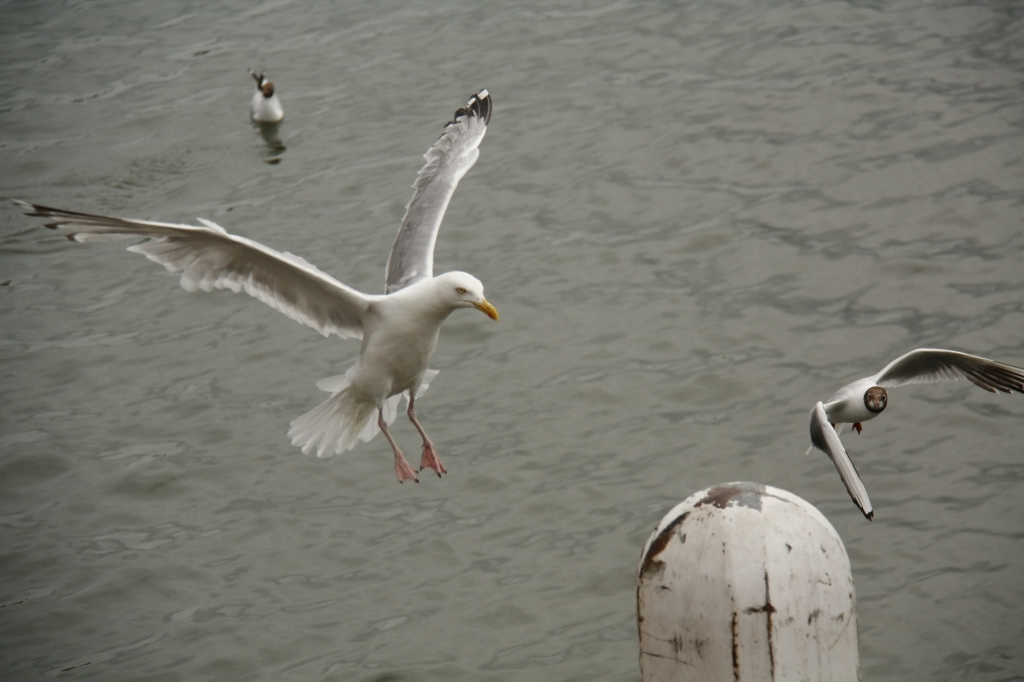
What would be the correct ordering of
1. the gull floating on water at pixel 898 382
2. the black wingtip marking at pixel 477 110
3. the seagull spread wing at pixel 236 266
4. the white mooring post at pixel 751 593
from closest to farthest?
1. the white mooring post at pixel 751 593
2. the gull floating on water at pixel 898 382
3. the seagull spread wing at pixel 236 266
4. the black wingtip marking at pixel 477 110

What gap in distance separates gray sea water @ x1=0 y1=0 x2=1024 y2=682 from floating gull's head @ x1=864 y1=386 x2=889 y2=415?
1.88 meters

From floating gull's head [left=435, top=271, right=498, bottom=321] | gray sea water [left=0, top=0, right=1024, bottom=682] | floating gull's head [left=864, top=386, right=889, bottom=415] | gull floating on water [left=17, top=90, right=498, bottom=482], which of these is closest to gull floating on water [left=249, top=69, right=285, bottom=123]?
gray sea water [left=0, top=0, right=1024, bottom=682]

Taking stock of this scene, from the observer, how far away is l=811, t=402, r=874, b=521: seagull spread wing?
15.8 ft

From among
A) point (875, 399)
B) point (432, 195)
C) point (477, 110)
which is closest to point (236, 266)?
point (432, 195)

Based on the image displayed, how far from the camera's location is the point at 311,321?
6.82 metres

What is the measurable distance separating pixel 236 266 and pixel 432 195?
1654 millimetres

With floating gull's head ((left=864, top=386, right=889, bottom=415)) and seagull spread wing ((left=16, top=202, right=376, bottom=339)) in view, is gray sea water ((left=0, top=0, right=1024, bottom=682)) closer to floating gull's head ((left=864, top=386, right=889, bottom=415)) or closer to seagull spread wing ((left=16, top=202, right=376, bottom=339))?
floating gull's head ((left=864, top=386, right=889, bottom=415))

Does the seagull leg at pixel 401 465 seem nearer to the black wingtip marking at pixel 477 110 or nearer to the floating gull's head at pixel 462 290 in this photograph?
the floating gull's head at pixel 462 290

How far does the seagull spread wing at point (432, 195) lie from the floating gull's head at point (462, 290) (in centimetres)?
83

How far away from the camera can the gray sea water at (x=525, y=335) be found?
25.3 feet

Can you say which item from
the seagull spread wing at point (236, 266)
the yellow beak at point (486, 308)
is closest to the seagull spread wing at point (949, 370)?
the yellow beak at point (486, 308)

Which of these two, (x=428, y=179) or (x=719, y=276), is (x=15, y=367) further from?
(x=719, y=276)

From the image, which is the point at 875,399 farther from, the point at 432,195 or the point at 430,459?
the point at 432,195

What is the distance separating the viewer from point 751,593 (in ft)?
10.6
